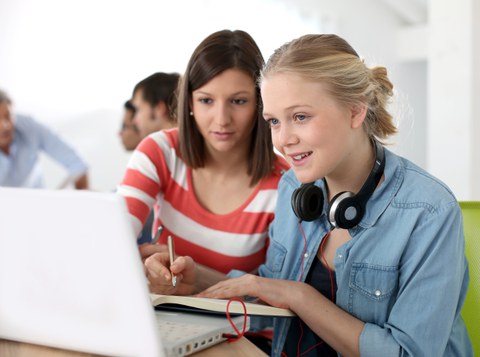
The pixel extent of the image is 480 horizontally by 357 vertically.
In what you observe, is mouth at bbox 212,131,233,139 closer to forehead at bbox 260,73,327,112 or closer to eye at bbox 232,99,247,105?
eye at bbox 232,99,247,105

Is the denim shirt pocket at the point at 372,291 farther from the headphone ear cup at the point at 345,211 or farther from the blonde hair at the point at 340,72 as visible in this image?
the blonde hair at the point at 340,72

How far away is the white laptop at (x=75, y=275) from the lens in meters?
0.81

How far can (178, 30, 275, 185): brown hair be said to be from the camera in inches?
A: 65.4

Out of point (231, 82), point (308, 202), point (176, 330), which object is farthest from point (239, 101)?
point (176, 330)

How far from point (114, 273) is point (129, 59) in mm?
4557

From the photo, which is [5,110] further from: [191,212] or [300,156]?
[300,156]

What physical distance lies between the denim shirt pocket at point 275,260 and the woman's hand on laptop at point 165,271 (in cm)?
20

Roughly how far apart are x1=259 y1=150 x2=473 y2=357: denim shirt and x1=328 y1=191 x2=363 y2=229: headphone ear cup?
29 mm

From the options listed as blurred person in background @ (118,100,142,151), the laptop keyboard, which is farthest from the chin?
blurred person in background @ (118,100,142,151)

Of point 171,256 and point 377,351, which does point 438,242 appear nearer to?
point 377,351

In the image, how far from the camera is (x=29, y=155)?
4.02m

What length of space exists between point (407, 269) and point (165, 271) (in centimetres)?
47

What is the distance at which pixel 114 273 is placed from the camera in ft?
2.69

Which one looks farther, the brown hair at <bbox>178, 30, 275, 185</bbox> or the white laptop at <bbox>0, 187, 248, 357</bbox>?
the brown hair at <bbox>178, 30, 275, 185</bbox>
